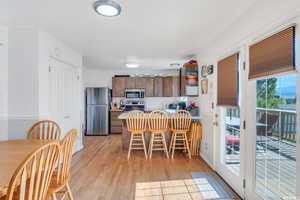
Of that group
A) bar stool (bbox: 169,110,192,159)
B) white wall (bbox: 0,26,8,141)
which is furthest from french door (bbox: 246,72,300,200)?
white wall (bbox: 0,26,8,141)

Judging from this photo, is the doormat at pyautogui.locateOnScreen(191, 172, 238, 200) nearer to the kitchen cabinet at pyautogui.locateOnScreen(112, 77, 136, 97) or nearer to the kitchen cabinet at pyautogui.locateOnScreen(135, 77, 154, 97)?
the kitchen cabinet at pyautogui.locateOnScreen(135, 77, 154, 97)

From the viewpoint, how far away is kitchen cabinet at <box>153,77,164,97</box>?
595cm

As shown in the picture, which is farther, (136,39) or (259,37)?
(136,39)

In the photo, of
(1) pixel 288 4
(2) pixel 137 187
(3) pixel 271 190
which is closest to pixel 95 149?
(2) pixel 137 187

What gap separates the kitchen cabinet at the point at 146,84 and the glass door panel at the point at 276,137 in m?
4.32

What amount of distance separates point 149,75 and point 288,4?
4.78m

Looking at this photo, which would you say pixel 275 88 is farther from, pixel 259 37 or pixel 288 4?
pixel 288 4

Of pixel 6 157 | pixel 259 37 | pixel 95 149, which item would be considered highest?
pixel 259 37

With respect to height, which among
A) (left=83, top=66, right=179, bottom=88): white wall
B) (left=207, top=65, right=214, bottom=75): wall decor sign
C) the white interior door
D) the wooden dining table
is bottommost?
the wooden dining table

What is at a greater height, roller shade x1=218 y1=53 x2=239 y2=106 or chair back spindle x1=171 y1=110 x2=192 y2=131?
roller shade x1=218 y1=53 x2=239 y2=106

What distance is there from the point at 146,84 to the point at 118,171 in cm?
366

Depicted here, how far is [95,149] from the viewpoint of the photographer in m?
4.05

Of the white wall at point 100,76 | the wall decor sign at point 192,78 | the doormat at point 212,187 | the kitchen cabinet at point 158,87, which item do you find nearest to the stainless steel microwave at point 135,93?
the kitchen cabinet at point 158,87

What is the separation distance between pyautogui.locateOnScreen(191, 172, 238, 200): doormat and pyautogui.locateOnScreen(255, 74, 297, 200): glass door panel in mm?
445
